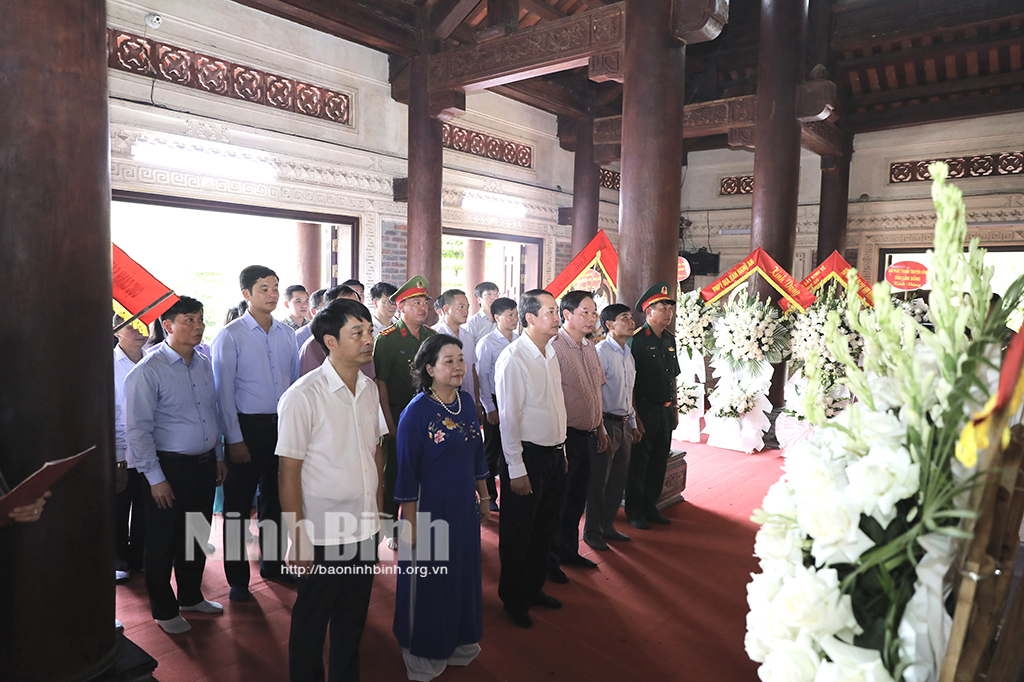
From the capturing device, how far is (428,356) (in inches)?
95.9

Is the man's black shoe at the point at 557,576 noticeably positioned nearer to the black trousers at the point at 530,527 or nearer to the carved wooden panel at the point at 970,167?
the black trousers at the point at 530,527

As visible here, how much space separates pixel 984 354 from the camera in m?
0.82

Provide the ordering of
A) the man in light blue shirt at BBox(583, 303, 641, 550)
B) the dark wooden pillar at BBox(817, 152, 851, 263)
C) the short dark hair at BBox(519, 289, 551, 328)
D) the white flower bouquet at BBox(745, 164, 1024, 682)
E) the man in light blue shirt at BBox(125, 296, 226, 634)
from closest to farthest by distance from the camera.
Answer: the white flower bouquet at BBox(745, 164, 1024, 682) → the man in light blue shirt at BBox(125, 296, 226, 634) → the short dark hair at BBox(519, 289, 551, 328) → the man in light blue shirt at BBox(583, 303, 641, 550) → the dark wooden pillar at BBox(817, 152, 851, 263)

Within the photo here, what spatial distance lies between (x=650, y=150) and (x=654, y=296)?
3.23 ft

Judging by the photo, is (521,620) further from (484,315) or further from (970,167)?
(970,167)

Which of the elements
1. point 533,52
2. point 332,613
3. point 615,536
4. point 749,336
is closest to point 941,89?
point 749,336

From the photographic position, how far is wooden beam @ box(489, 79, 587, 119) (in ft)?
25.7

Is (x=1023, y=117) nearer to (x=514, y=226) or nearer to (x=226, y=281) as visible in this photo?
(x=514, y=226)

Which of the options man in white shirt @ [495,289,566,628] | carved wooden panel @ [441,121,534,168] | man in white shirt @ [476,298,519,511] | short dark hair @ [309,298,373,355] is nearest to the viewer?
short dark hair @ [309,298,373,355]

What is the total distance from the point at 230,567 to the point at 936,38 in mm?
9761

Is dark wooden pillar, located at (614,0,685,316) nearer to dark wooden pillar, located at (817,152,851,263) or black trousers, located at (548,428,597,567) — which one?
black trousers, located at (548,428,597,567)

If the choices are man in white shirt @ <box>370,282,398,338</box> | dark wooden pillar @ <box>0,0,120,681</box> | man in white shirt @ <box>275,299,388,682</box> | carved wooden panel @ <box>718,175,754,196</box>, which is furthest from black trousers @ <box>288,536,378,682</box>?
carved wooden panel @ <box>718,175,754,196</box>

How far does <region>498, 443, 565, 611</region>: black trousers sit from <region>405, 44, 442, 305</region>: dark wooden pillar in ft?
13.2

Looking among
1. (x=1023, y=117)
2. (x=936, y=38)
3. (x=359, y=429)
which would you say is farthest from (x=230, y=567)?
(x=1023, y=117)
